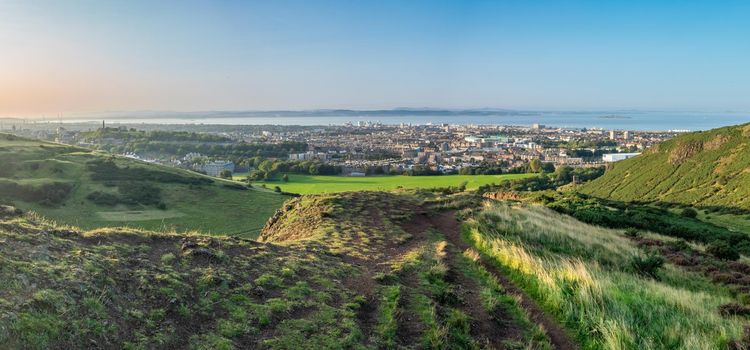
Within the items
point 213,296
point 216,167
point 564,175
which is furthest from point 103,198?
point 564,175

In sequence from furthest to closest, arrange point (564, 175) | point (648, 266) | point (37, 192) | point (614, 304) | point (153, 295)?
1. point (564, 175)
2. point (37, 192)
3. point (648, 266)
4. point (614, 304)
5. point (153, 295)

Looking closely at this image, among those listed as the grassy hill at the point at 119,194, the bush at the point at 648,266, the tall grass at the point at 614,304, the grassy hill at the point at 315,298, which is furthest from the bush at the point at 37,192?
the bush at the point at 648,266

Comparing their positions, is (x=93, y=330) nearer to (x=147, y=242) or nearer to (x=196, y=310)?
(x=196, y=310)

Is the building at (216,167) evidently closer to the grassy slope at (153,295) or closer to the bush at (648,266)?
the bush at (648,266)

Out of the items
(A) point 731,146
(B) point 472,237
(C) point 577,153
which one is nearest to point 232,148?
(C) point 577,153

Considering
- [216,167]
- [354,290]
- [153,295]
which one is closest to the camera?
[153,295]

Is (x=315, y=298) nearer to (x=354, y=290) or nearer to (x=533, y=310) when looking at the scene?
(x=354, y=290)
